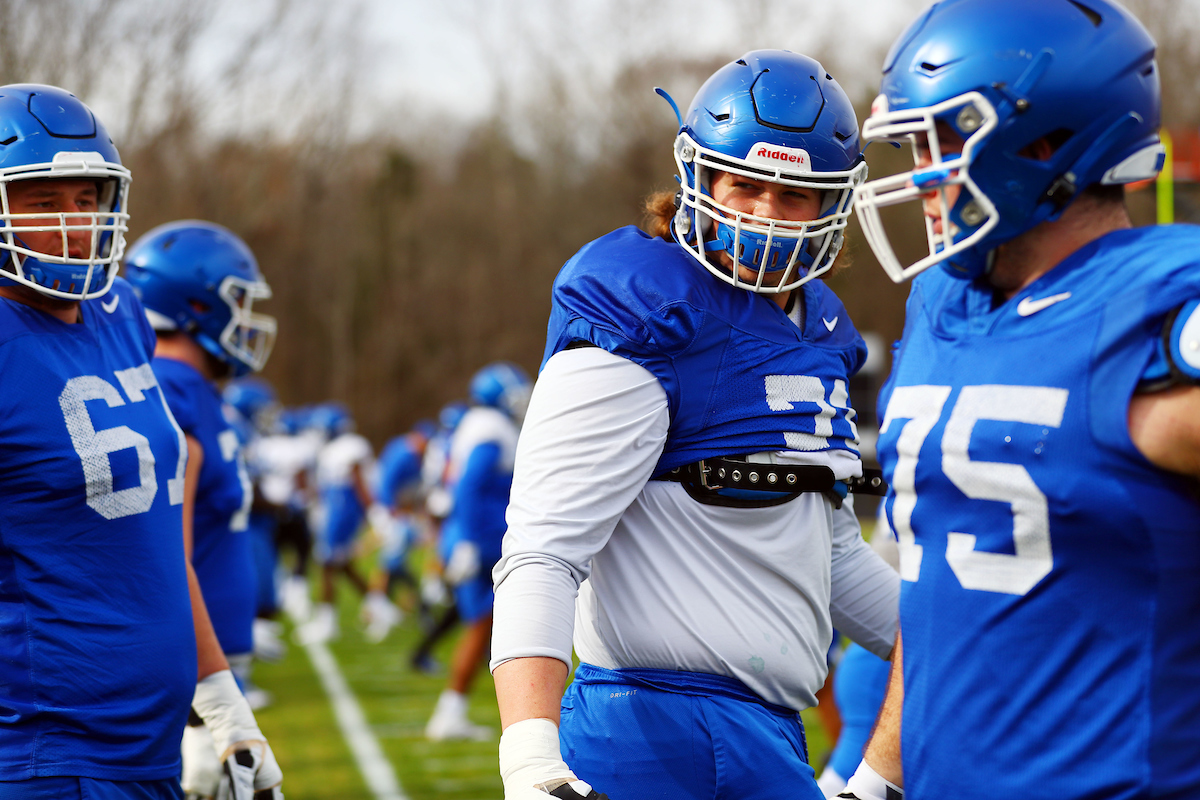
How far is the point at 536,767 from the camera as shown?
6.03 ft

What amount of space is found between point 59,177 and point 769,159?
1.56 m

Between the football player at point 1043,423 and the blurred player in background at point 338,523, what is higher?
the football player at point 1043,423

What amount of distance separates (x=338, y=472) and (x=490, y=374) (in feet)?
16.9

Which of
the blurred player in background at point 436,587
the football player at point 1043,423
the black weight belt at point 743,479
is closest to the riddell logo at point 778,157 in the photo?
the football player at point 1043,423

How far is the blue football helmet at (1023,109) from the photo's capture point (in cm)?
165

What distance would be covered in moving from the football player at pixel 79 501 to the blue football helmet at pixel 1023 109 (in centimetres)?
176

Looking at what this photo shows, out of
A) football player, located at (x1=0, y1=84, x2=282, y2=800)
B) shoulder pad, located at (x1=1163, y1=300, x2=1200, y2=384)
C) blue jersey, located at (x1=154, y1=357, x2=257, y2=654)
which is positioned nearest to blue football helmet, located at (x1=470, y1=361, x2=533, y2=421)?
blue jersey, located at (x1=154, y1=357, x2=257, y2=654)

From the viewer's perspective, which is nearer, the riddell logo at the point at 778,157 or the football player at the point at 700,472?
the football player at the point at 700,472

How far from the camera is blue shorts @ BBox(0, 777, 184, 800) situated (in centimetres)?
241

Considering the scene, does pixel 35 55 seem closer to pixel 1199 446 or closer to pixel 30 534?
pixel 30 534

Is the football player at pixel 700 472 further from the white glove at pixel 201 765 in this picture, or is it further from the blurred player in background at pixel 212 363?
the blurred player in background at pixel 212 363

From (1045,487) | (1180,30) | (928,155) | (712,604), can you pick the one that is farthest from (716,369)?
(1180,30)

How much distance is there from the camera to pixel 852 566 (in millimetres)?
2561

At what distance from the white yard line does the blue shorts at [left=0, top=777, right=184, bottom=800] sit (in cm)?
373
